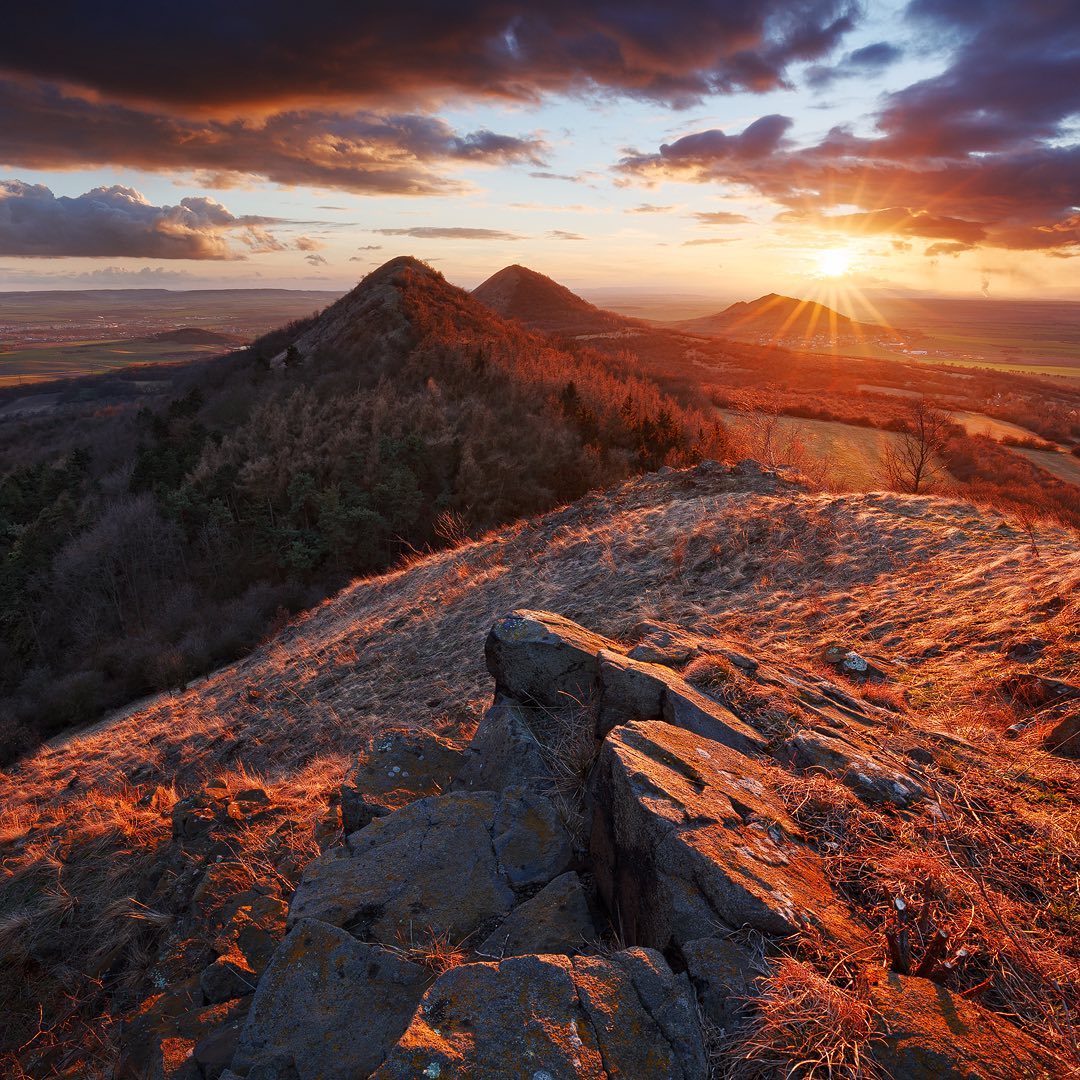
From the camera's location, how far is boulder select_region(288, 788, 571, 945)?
3461 mm

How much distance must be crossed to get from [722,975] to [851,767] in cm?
193

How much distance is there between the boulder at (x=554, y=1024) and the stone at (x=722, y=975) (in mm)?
92

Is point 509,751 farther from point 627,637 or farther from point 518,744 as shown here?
point 627,637

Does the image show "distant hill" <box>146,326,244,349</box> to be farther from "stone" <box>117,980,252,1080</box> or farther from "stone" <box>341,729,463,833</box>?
"stone" <box>117,980,252,1080</box>

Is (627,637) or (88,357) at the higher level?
(627,637)

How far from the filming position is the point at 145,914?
5.09 meters

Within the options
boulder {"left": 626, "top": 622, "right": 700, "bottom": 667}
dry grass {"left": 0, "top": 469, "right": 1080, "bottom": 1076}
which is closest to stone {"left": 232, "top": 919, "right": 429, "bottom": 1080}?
dry grass {"left": 0, "top": 469, "right": 1080, "bottom": 1076}

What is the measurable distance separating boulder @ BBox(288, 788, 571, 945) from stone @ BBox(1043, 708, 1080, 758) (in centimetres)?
377

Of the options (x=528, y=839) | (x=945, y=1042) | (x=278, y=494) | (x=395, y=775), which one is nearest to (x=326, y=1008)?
(x=528, y=839)

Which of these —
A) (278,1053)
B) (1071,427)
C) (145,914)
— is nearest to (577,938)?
(278,1053)

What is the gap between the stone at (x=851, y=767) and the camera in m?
3.89

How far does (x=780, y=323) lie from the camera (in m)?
148

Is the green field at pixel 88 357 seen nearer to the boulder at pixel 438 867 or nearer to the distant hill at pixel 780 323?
the distant hill at pixel 780 323

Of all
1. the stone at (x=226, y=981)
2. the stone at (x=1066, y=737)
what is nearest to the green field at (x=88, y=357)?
the stone at (x=226, y=981)
